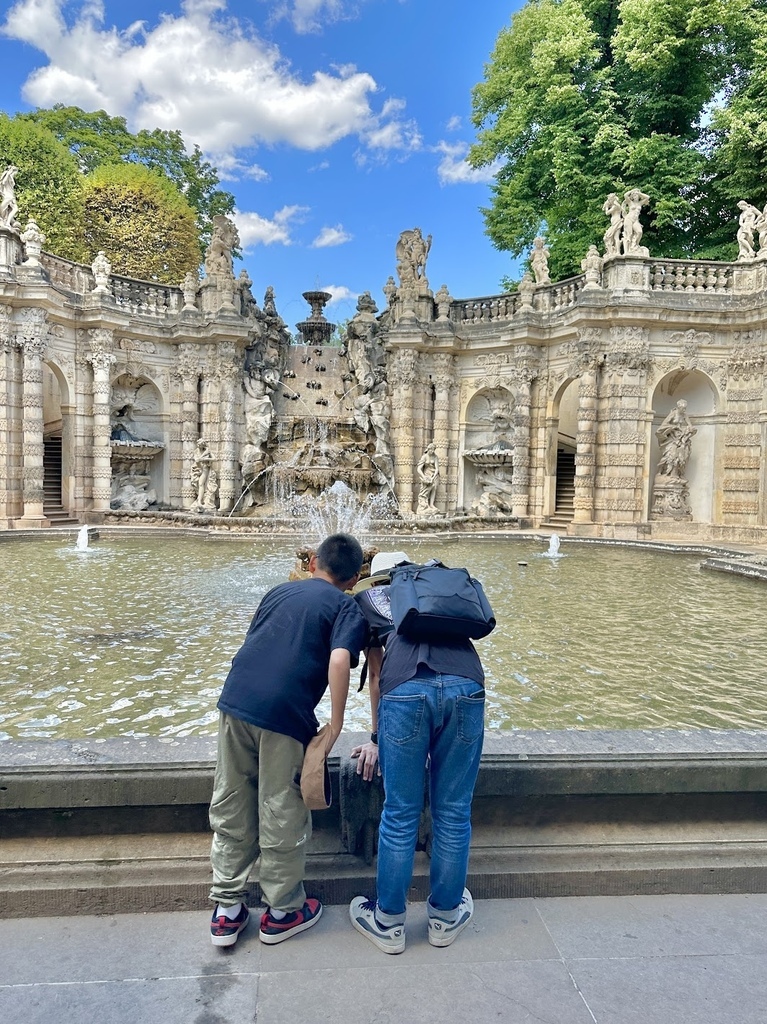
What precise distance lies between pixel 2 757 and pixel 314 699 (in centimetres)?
142

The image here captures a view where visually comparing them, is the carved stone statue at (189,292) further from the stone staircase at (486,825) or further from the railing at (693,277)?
the stone staircase at (486,825)

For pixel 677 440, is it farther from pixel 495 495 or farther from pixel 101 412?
pixel 101 412

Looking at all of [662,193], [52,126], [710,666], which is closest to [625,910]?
[710,666]

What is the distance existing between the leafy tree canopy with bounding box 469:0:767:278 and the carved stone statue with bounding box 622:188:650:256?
12.3 ft

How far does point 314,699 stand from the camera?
2443mm

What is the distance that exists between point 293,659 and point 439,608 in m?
0.58

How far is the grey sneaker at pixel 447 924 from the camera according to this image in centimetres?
237

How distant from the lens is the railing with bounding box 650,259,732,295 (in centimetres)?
1638

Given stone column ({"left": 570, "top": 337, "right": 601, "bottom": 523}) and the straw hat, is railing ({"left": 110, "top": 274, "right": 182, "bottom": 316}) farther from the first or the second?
the straw hat

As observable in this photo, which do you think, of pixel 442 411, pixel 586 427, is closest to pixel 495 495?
pixel 442 411

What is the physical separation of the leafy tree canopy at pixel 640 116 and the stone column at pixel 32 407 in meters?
15.8

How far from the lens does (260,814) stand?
242 cm

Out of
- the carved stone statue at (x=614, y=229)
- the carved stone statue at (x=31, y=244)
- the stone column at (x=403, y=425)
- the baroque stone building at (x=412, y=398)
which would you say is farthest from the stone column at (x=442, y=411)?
the carved stone statue at (x=31, y=244)

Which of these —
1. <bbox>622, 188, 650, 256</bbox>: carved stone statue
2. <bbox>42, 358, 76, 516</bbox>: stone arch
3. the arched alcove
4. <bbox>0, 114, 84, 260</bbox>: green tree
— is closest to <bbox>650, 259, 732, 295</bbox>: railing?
<bbox>622, 188, 650, 256</bbox>: carved stone statue
